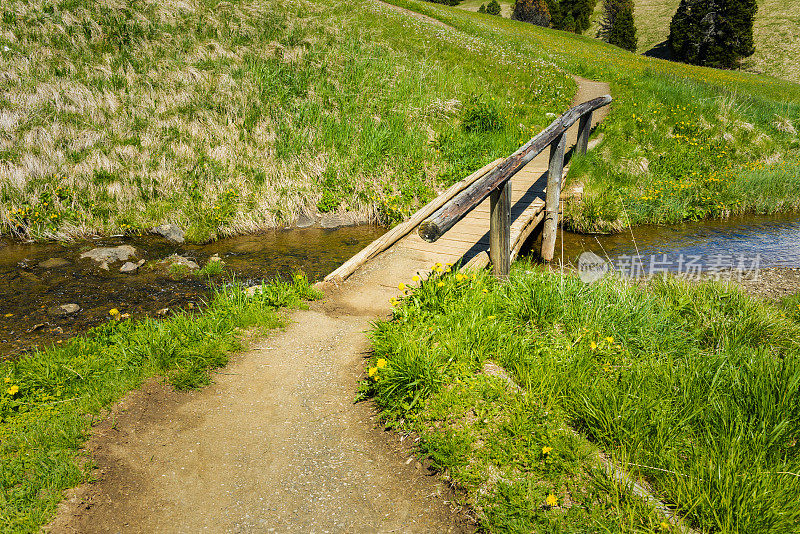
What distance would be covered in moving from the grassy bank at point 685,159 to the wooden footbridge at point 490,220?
159cm

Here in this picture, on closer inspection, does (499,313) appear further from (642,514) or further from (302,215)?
(302,215)

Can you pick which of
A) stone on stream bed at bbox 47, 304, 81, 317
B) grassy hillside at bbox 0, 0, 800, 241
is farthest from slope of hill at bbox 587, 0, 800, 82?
stone on stream bed at bbox 47, 304, 81, 317

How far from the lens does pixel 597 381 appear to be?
387cm

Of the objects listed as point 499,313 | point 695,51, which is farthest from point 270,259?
point 695,51

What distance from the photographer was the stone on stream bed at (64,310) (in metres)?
6.38

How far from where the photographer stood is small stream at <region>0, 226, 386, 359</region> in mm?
6227

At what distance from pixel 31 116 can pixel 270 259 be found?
6809 millimetres

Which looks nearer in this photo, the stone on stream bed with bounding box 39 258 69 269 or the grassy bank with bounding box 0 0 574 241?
the stone on stream bed with bounding box 39 258 69 269

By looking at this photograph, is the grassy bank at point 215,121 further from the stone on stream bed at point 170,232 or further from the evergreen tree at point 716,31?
the evergreen tree at point 716,31

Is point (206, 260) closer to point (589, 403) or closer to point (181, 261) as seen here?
point (181, 261)

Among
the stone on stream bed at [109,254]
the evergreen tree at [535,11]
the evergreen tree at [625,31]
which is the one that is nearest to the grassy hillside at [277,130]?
the stone on stream bed at [109,254]

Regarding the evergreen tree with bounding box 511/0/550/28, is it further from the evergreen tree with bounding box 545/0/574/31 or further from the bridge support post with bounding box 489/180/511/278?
the bridge support post with bounding box 489/180/511/278

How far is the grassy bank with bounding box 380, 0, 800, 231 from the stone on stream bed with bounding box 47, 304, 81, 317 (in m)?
9.40

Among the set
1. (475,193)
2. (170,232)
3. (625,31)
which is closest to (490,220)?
(475,193)
